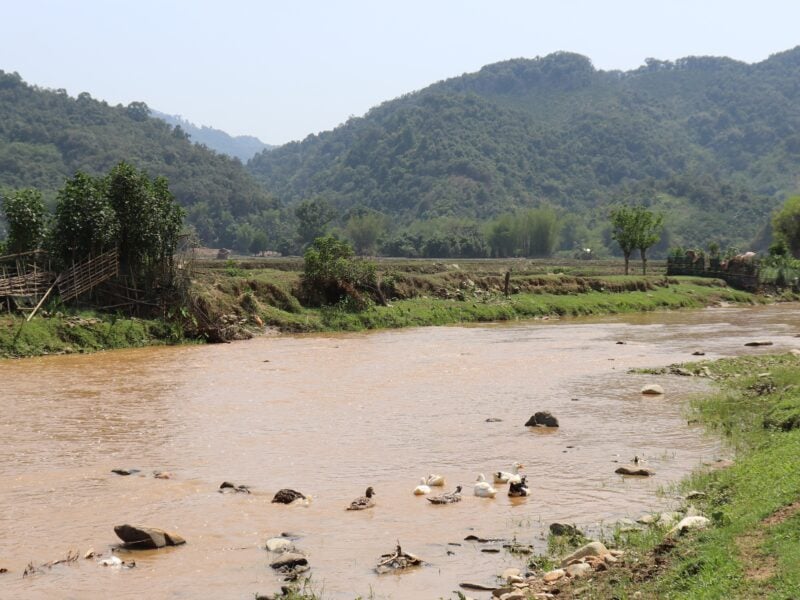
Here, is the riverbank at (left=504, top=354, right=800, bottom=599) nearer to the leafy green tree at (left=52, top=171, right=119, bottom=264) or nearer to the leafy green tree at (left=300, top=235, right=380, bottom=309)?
the leafy green tree at (left=52, top=171, right=119, bottom=264)

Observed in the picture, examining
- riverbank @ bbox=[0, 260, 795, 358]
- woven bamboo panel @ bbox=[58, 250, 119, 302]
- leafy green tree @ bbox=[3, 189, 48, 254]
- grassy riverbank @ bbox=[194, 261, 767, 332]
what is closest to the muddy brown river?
riverbank @ bbox=[0, 260, 795, 358]

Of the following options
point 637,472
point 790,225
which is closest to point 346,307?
point 637,472

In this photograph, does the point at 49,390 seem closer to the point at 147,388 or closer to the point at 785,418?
the point at 147,388

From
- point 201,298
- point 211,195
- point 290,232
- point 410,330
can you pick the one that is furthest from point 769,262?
point 211,195

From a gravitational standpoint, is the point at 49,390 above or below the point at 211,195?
below

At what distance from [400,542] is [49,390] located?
1592 centimetres

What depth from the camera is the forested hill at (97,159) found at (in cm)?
16000

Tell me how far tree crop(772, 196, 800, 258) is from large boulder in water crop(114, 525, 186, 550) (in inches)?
3552

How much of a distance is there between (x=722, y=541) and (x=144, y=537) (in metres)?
6.68

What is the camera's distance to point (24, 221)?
35.0 m

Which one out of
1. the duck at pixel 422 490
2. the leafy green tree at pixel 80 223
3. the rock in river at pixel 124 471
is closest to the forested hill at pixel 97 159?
the leafy green tree at pixel 80 223

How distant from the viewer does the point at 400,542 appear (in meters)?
11.4

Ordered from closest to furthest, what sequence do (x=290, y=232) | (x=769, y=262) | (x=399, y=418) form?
(x=399, y=418) < (x=769, y=262) < (x=290, y=232)

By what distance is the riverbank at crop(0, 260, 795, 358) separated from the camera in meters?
33.3
